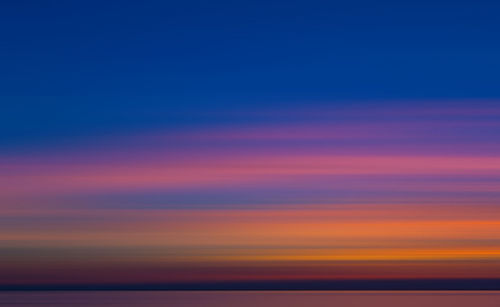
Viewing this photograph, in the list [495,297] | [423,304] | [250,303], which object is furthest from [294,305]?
[495,297]

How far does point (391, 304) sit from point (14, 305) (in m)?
4.49

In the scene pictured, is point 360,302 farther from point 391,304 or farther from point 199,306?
point 199,306

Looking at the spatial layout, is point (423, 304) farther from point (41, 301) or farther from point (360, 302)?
point (41, 301)

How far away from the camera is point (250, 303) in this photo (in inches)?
566

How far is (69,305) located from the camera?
14.3m

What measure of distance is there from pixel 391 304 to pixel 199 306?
7.51ft

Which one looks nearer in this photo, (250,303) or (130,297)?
(250,303)

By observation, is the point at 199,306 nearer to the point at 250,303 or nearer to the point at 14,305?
the point at 250,303

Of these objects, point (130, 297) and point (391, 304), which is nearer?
point (391, 304)

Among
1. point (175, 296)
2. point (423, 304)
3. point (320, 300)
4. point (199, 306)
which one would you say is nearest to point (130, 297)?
point (175, 296)

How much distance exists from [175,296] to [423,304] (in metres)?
3.30

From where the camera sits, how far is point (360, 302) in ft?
48.3

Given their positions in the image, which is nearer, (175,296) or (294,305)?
(294,305)

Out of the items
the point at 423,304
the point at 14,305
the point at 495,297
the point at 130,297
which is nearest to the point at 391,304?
the point at 423,304
